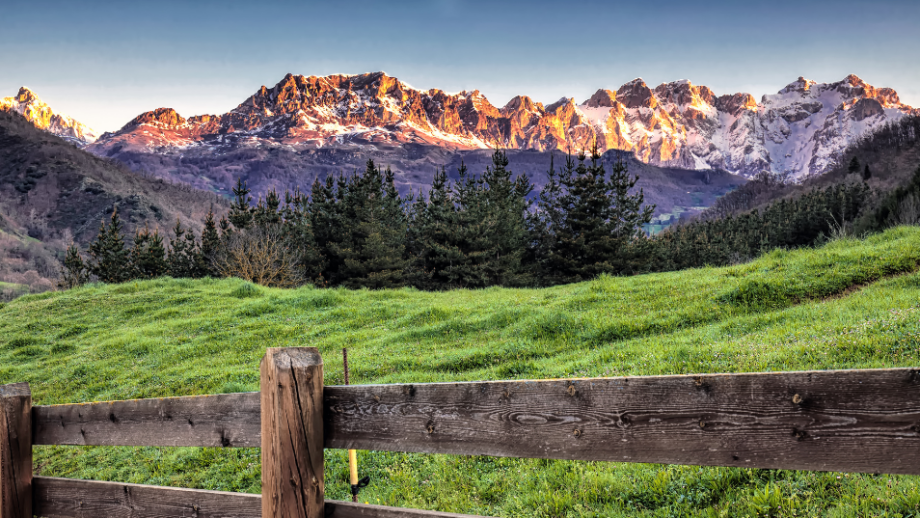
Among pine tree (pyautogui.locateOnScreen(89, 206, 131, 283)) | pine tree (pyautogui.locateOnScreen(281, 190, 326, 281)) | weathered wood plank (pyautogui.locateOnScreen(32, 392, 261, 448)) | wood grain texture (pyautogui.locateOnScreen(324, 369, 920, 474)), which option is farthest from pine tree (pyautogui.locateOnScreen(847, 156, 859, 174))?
weathered wood plank (pyautogui.locateOnScreen(32, 392, 261, 448))

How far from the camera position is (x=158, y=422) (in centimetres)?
281

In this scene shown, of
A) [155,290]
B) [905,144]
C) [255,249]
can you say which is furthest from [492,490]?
[905,144]

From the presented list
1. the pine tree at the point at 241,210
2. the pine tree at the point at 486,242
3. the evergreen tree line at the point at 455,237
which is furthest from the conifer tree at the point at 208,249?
the pine tree at the point at 486,242

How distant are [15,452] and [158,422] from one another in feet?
4.34

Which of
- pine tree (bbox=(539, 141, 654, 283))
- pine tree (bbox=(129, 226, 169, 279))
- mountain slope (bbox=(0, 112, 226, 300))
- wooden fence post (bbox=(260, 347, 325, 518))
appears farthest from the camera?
mountain slope (bbox=(0, 112, 226, 300))

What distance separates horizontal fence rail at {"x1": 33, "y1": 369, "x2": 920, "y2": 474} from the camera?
158 cm

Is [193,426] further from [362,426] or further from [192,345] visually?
[192,345]

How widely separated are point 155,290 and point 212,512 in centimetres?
2123

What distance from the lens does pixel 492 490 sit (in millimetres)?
4438

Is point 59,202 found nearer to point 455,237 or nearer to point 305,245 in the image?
point 305,245

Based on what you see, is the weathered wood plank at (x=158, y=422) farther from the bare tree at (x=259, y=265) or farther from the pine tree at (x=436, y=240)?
the pine tree at (x=436, y=240)

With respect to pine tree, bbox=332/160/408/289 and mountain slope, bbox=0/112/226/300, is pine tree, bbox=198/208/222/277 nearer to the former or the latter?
pine tree, bbox=332/160/408/289

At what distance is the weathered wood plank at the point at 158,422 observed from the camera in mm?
2461

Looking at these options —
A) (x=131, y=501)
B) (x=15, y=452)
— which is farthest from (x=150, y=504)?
(x=15, y=452)
